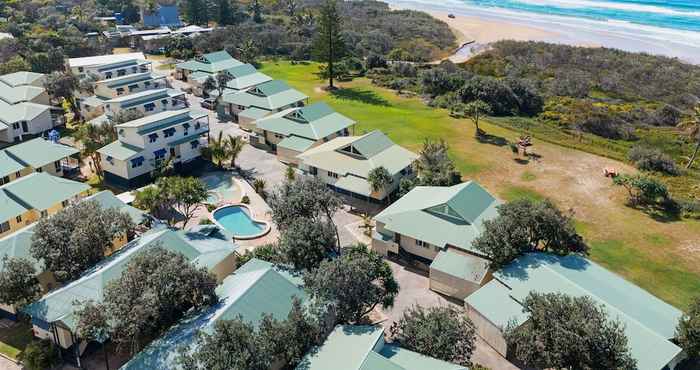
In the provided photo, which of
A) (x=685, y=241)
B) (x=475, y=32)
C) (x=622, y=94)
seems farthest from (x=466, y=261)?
(x=475, y=32)

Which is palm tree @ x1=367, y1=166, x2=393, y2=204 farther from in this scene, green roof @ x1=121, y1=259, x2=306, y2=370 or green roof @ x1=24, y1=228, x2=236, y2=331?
green roof @ x1=121, y1=259, x2=306, y2=370

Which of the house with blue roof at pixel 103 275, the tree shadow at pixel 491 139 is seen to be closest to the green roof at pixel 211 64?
the tree shadow at pixel 491 139

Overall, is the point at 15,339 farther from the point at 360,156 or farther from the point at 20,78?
the point at 20,78

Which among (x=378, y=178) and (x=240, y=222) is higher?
(x=378, y=178)

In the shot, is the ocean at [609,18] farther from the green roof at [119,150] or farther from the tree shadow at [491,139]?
the green roof at [119,150]

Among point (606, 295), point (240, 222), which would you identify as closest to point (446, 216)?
point (606, 295)

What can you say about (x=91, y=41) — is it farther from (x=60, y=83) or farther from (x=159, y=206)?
(x=159, y=206)
